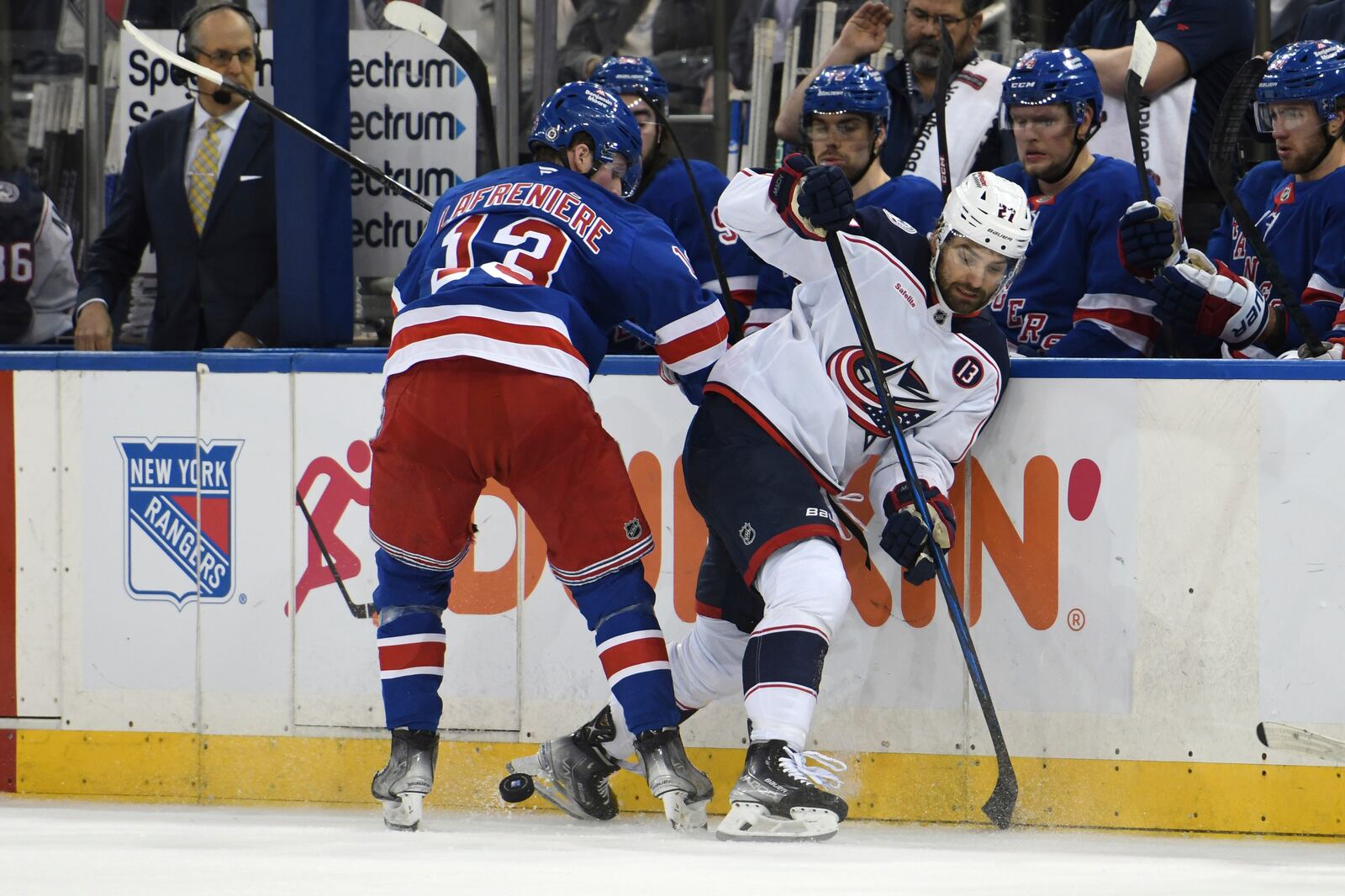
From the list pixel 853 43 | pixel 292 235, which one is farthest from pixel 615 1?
pixel 292 235

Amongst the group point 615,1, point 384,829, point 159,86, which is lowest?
point 384,829

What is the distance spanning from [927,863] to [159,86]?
114 inches

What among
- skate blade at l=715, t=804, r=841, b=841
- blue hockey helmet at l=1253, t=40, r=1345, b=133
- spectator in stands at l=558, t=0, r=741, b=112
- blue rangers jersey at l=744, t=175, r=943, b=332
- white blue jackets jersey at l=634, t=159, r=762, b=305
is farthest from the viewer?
spectator in stands at l=558, t=0, r=741, b=112

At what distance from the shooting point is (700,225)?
395 centimetres

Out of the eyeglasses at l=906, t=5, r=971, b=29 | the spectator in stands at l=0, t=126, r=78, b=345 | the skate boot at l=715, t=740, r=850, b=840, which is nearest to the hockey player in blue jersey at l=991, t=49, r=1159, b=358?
the eyeglasses at l=906, t=5, r=971, b=29

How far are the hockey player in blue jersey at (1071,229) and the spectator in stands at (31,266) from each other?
2.76 meters

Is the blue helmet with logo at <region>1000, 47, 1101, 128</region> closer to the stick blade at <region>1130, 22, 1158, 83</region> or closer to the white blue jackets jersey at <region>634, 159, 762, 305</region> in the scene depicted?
the stick blade at <region>1130, 22, 1158, 83</region>

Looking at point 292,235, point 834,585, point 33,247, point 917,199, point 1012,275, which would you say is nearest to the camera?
point 834,585

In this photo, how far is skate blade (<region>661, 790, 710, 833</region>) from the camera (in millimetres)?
3080

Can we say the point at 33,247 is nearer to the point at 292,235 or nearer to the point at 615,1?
the point at 292,235

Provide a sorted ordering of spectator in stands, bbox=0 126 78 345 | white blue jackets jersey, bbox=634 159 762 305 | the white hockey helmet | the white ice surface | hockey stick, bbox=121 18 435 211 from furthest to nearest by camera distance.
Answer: spectator in stands, bbox=0 126 78 345
white blue jackets jersey, bbox=634 159 762 305
hockey stick, bbox=121 18 435 211
the white hockey helmet
the white ice surface

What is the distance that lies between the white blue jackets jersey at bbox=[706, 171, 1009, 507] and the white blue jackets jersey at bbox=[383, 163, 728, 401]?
132 mm

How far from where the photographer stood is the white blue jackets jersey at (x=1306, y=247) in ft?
11.2

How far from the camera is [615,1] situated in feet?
16.8
